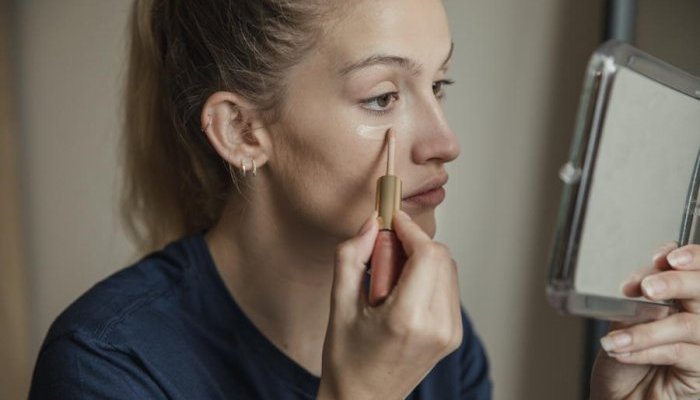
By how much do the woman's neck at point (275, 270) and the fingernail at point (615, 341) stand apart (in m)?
0.34

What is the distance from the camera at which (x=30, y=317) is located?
1436 mm

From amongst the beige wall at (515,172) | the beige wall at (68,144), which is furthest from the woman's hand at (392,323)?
the beige wall at (68,144)

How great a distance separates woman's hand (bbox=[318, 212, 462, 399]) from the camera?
611mm

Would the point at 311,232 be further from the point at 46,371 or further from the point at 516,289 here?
the point at 516,289

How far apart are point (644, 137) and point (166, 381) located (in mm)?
503

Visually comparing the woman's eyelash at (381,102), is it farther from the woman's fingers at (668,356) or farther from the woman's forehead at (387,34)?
the woman's fingers at (668,356)

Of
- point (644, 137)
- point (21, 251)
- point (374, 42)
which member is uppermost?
point (374, 42)

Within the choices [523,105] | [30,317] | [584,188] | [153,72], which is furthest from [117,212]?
[584,188]

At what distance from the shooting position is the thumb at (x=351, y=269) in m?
0.64

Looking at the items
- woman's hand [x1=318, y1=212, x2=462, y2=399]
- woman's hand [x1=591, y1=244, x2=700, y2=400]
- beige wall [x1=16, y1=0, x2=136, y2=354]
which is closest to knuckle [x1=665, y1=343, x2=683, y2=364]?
woman's hand [x1=591, y1=244, x2=700, y2=400]

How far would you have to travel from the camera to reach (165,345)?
32.1 inches

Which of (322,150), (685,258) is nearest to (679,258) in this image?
(685,258)

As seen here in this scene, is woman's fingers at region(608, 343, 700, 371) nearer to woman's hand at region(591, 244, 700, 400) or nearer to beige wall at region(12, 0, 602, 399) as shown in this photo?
woman's hand at region(591, 244, 700, 400)

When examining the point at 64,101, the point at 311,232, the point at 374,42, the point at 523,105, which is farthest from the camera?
the point at 64,101
